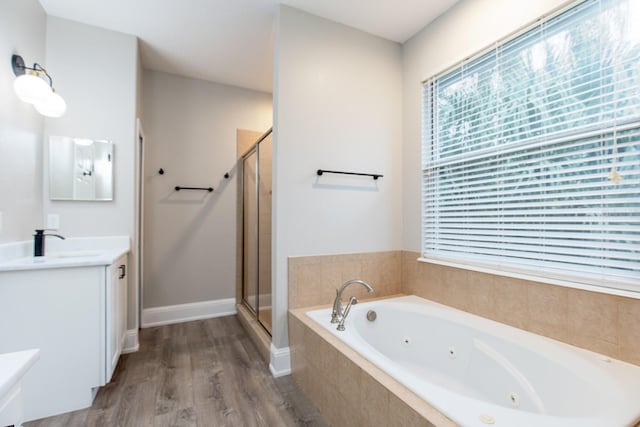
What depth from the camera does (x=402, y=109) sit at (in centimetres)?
263

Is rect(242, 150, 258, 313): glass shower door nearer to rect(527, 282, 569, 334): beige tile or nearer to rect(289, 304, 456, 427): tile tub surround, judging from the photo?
rect(289, 304, 456, 427): tile tub surround

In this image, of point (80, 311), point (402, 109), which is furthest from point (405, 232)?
point (80, 311)

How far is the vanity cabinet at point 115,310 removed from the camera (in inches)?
70.0

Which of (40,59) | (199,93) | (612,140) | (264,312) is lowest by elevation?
(264,312)

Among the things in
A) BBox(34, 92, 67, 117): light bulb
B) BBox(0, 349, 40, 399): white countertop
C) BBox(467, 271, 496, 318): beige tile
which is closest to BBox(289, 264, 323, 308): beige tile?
BBox(467, 271, 496, 318): beige tile

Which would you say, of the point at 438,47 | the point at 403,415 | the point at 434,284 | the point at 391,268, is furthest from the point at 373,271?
the point at 438,47

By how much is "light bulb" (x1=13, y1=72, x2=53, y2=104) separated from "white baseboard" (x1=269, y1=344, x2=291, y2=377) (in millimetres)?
2201

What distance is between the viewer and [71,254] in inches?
86.0

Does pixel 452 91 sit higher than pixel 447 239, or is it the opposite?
pixel 452 91

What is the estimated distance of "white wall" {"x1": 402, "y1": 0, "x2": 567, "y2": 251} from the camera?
181 cm

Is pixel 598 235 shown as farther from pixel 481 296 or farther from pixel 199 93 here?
pixel 199 93

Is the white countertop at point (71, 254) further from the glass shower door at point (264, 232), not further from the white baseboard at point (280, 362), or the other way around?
the white baseboard at point (280, 362)

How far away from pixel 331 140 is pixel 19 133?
2044 mm

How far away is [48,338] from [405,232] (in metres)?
2.47
